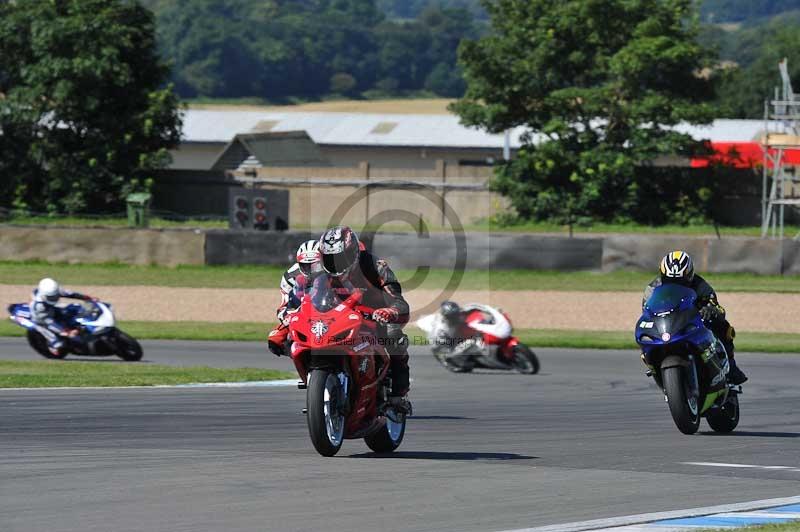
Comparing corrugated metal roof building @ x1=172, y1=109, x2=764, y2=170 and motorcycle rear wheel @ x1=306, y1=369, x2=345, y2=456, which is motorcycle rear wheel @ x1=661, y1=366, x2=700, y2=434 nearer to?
motorcycle rear wheel @ x1=306, y1=369, x2=345, y2=456

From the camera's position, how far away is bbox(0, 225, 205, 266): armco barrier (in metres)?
33.9

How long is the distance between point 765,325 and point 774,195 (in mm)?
15665

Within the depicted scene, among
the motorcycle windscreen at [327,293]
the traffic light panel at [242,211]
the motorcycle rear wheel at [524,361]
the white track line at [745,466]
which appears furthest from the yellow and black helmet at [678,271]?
the traffic light panel at [242,211]

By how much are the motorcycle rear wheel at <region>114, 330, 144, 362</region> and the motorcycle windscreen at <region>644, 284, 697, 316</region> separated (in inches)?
413

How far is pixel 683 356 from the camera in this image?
12.1 meters

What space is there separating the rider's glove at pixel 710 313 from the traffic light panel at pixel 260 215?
2353 cm

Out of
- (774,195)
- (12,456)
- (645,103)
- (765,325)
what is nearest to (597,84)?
(645,103)

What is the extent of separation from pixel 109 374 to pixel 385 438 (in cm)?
791

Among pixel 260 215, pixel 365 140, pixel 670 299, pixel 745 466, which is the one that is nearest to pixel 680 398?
pixel 670 299

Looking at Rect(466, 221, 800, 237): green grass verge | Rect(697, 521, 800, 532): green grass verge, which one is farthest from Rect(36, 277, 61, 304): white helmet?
Rect(466, 221, 800, 237): green grass verge

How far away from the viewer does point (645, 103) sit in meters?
49.6

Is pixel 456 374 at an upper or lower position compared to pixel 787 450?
lower

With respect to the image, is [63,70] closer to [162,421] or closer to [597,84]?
[597,84]

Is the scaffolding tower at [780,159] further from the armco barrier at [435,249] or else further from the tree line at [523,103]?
the armco barrier at [435,249]
